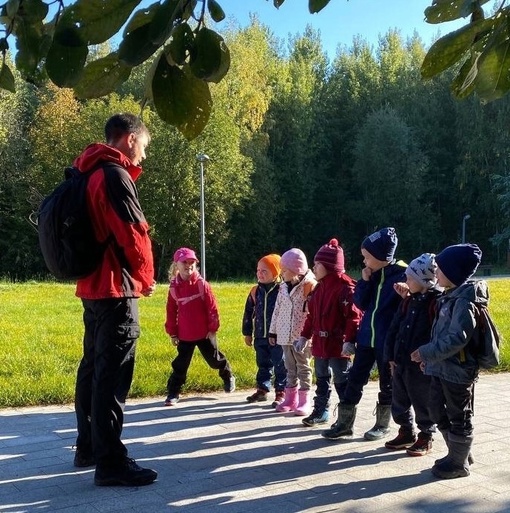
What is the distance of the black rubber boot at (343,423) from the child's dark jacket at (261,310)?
57.5 inches

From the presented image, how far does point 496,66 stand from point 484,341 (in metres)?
2.91

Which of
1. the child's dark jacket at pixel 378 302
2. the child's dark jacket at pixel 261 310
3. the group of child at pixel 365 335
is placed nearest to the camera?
the group of child at pixel 365 335

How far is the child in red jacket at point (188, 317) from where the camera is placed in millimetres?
6379

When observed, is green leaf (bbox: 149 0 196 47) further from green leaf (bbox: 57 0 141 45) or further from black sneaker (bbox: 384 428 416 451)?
black sneaker (bbox: 384 428 416 451)

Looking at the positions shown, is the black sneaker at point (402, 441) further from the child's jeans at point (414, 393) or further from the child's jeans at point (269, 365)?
the child's jeans at point (269, 365)

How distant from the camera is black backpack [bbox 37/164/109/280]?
388 centimetres

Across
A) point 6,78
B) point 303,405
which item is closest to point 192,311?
point 303,405

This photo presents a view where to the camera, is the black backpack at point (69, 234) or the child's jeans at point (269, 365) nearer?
the black backpack at point (69, 234)

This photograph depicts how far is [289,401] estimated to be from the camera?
19.8 ft

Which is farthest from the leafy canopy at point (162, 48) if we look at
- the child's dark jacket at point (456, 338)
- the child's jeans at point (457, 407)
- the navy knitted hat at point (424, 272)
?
the navy knitted hat at point (424, 272)

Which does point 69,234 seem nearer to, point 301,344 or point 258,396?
point 301,344

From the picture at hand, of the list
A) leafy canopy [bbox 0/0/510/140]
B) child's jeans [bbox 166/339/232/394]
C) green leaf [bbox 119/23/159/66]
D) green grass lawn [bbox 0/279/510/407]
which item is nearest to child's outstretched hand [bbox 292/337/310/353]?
child's jeans [bbox 166/339/232/394]

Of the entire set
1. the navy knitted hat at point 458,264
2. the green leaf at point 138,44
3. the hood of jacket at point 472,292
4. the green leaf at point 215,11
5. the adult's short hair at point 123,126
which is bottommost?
the hood of jacket at point 472,292

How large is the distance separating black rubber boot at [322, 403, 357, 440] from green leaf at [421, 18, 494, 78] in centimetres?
360
